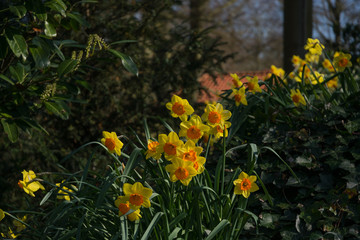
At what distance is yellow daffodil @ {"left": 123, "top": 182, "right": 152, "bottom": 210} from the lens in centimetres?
161

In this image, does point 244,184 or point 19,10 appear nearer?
point 244,184

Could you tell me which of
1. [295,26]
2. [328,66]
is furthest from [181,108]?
[295,26]

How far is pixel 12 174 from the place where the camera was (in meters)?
3.34

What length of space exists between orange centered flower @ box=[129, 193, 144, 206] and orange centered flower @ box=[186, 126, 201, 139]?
31cm

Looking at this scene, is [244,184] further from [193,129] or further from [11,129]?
[11,129]

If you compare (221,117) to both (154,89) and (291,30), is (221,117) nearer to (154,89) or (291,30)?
(154,89)

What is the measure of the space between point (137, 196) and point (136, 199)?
11mm

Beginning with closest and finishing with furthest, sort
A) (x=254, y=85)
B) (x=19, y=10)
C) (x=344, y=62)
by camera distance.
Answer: (x=19, y=10)
(x=254, y=85)
(x=344, y=62)

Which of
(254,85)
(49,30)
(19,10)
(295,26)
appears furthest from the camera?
(295,26)

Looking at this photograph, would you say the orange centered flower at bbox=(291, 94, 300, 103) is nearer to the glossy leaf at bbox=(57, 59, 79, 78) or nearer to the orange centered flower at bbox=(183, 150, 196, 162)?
the orange centered flower at bbox=(183, 150, 196, 162)

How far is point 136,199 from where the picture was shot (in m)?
1.61

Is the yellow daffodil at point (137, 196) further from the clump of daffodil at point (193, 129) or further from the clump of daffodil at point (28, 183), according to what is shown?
the clump of daffodil at point (28, 183)

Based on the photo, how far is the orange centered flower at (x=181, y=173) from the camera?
1600mm

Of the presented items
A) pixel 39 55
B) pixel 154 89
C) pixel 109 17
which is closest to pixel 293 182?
pixel 39 55
